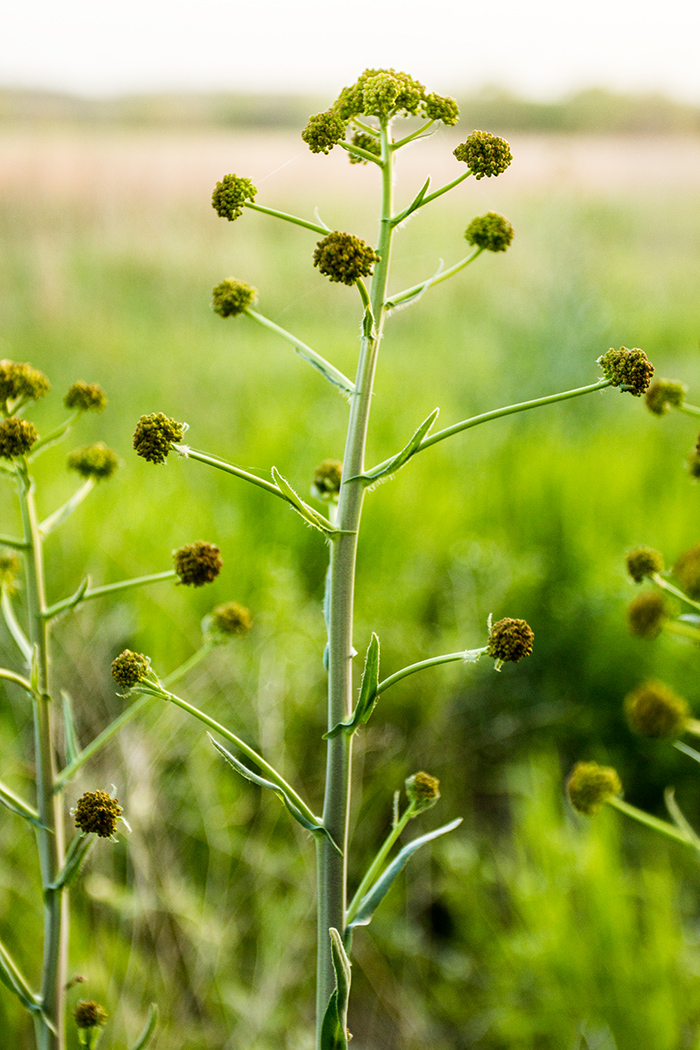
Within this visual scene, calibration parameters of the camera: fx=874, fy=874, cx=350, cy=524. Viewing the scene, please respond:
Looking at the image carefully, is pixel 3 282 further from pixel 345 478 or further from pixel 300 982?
pixel 345 478

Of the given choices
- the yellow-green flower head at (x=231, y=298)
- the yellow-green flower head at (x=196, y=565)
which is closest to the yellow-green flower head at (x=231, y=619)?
the yellow-green flower head at (x=196, y=565)

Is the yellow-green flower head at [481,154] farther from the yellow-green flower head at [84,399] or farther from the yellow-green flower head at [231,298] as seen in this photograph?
the yellow-green flower head at [84,399]

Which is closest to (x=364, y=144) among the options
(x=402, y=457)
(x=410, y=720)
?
(x=402, y=457)

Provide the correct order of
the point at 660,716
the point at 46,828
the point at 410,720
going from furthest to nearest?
the point at 410,720 < the point at 660,716 < the point at 46,828

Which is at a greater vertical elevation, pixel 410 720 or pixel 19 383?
pixel 410 720

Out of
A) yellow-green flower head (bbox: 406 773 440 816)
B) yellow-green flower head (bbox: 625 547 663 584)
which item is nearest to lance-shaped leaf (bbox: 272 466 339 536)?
yellow-green flower head (bbox: 406 773 440 816)

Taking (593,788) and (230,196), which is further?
(593,788)

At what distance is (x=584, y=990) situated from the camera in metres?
0.89

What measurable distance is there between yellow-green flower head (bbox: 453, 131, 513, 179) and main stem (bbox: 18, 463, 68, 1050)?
263 mm

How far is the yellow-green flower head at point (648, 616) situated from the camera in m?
0.56

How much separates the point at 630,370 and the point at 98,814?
290mm

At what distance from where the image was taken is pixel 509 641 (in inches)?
14.1

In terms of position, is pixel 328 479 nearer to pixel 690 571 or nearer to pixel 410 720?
pixel 690 571

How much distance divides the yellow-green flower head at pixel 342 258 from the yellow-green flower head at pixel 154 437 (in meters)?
0.09
